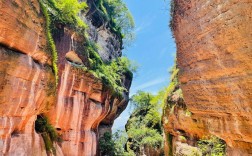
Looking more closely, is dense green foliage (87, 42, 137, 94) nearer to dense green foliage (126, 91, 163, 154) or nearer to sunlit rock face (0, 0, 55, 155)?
dense green foliage (126, 91, 163, 154)

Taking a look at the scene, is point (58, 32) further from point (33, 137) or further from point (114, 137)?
point (114, 137)

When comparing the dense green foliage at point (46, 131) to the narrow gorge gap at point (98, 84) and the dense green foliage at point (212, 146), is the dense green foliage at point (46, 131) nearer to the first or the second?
the narrow gorge gap at point (98, 84)

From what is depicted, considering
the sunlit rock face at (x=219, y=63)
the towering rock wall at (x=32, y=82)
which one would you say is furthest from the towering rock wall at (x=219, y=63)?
the towering rock wall at (x=32, y=82)

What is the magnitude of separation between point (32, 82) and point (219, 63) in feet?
27.3

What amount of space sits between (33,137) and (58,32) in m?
8.39

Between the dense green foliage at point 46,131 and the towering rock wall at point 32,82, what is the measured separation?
0.82 m

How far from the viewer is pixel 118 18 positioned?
1395 inches

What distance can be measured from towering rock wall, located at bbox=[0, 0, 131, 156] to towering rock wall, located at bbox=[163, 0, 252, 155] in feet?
20.7

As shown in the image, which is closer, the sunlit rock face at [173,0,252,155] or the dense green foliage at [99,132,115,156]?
the sunlit rock face at [173,0,252,155]

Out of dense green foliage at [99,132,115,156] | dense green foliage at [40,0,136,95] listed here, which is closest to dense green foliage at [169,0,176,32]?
dense green foliage at [40,0,136,95]

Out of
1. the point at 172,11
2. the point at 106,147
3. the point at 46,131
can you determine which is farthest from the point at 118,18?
the point at 172,11

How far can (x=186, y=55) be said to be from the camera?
6.80m

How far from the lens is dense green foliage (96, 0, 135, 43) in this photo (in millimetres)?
31303

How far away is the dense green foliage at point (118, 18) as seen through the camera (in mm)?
31303
